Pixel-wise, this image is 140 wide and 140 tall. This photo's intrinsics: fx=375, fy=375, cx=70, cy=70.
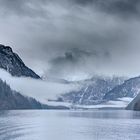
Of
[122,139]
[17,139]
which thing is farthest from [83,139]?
[17,139]

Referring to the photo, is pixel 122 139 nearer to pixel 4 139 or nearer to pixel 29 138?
pixel 29 138

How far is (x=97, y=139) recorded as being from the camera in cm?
17538

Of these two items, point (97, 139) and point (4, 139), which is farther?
point (97, 139)

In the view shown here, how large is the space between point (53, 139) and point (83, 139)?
1379 cm

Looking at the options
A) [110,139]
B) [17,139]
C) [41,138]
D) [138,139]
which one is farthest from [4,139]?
[138,139]

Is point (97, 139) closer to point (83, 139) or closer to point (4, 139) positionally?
point (83, 139)

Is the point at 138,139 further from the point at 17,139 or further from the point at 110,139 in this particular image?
the point at 17,139

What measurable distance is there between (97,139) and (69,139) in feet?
48.5

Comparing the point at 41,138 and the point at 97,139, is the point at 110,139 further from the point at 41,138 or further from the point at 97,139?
the point at 41,138

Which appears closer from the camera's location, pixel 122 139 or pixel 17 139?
pixel 17 139

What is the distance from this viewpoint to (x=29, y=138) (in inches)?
6777

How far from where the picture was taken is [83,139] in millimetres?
171750

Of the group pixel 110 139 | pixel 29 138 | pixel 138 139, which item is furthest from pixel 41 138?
pixel 138 139

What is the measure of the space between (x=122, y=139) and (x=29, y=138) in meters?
43.5
